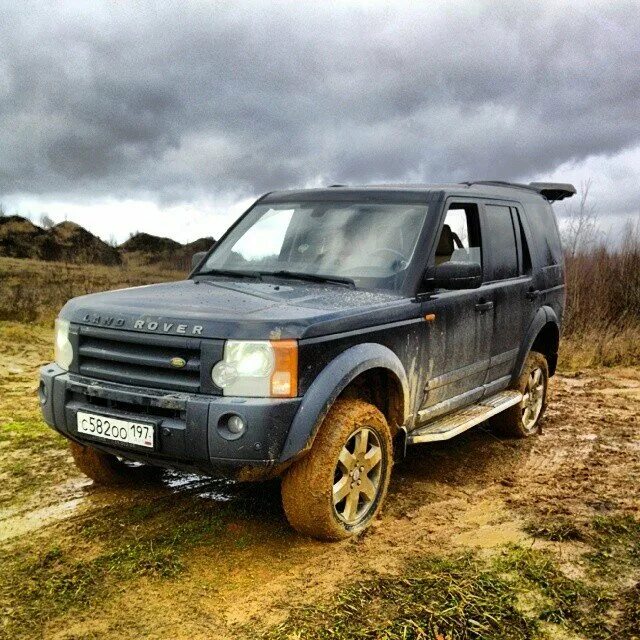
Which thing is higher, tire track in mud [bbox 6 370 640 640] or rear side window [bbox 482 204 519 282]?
rear side window [bbox 482 204 519 282]

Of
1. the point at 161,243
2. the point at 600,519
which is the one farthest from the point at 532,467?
the point at 161,243

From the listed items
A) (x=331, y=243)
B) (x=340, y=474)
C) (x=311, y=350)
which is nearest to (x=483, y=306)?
(x=331, y=243)

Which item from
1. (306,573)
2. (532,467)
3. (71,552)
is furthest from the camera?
(532,467)

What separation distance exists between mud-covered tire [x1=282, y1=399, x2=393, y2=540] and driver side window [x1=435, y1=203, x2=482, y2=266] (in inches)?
53.3

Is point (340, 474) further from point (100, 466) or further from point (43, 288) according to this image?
point (43, 288)

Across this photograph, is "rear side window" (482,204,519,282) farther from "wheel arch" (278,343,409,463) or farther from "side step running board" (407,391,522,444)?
"wheel arch" (278,343,409,463)

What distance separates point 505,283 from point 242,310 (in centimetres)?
267

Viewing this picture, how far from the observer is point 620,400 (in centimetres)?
823

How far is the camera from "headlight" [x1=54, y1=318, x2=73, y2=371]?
3971 millimetres

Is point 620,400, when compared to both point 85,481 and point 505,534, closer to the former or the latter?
point 505,534

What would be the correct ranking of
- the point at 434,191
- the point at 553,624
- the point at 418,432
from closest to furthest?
the point at 553,624
the point at 418,432
the point at 434,191

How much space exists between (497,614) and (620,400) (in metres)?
5.74

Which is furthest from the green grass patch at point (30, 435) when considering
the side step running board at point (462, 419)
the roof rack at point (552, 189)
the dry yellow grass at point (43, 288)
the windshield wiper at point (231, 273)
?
the dry yellow grass at point (43, 288)

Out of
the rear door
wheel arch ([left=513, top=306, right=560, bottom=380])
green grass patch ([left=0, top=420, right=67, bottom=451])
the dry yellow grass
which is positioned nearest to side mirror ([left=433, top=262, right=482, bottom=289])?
the rear door
